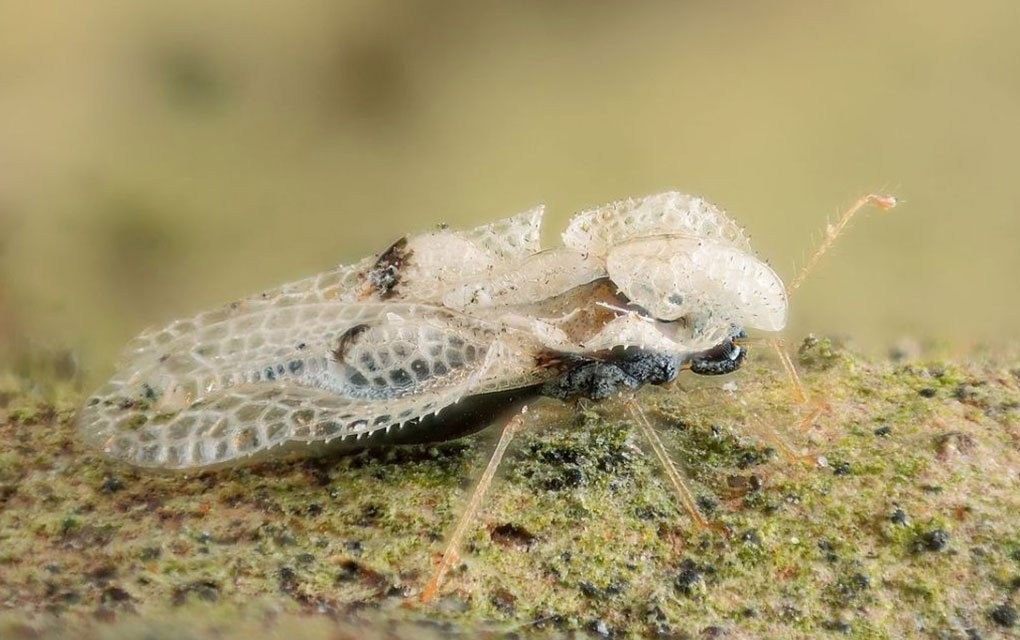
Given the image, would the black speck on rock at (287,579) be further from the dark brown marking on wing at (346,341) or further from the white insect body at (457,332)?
the dark brown marking on wing at (346,341)

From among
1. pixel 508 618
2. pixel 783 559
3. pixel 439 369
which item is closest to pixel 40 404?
pixel 439 369

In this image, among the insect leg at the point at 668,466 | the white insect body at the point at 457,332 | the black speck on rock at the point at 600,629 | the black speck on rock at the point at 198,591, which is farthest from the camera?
the white insect body at the point at 457,332

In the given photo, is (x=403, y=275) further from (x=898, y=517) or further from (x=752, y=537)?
(x=898, y=517)

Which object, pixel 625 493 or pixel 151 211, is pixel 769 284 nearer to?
pixel 625 493

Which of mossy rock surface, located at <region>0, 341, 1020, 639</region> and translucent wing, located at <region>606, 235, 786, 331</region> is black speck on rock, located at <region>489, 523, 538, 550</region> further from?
translucent wing, located at <region>606, 235, 786, 331</region>

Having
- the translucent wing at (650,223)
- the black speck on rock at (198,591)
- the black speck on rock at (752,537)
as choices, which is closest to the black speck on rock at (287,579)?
the black speck on rock at (198,591)

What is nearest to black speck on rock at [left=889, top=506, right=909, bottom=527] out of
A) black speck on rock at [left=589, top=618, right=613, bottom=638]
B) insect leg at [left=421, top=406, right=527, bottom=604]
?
black speck on rock at [left=589, top=618, right=613, bottom=638]

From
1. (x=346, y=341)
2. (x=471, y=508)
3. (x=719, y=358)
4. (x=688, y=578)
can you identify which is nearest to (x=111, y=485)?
(x=346, y=341)
